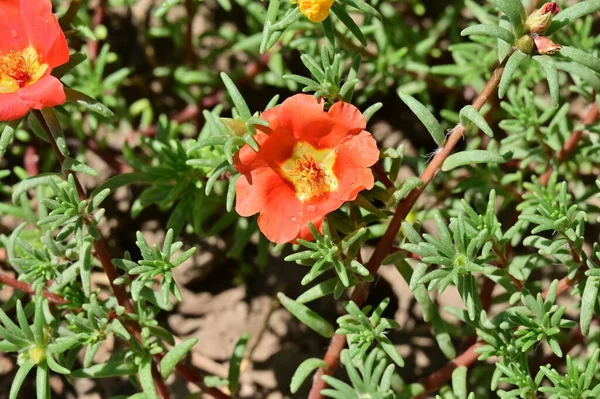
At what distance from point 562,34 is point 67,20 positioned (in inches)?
92.4

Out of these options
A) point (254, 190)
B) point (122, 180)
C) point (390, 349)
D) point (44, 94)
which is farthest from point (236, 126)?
point (390, 349)

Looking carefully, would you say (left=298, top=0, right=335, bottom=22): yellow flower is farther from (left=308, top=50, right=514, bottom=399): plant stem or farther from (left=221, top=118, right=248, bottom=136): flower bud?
(left=308, top=50, right=514, bottom=399): plant stem

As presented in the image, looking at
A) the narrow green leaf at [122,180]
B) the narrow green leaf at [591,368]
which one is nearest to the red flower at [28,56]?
the narrow green leaf at [122,180]

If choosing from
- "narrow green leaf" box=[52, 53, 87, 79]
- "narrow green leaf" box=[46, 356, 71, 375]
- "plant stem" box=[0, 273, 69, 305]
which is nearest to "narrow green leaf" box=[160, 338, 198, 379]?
"narrow green leaf" box=[46, 356, 71, 375]

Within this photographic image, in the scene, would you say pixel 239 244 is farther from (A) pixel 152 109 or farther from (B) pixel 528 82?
(B) pixel 528 82

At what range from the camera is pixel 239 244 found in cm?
359

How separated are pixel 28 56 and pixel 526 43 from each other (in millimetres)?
1815

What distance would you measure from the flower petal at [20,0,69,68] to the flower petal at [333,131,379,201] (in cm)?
103

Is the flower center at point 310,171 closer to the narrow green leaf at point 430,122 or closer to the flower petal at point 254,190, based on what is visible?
the flower petal at point 254,190

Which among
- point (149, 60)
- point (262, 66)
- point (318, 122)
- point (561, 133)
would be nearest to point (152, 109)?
point (149, 60)

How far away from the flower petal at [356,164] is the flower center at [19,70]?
3.80 ft

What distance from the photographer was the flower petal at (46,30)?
250 cm

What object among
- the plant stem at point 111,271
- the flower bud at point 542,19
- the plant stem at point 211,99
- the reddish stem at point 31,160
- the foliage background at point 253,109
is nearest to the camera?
the flower bud at point 542,19

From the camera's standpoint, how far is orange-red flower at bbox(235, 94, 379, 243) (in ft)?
8.41
